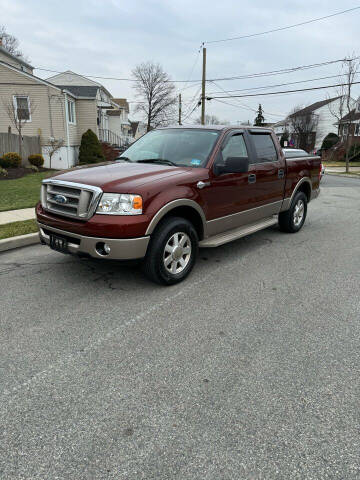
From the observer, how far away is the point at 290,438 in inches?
84.4

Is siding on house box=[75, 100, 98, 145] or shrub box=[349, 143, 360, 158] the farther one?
shrub box=[349, 143, 360, 158]

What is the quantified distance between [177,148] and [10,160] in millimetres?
13151

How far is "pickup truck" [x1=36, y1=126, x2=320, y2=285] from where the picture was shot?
383cm

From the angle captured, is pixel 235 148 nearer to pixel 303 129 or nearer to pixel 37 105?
pixel 37 105

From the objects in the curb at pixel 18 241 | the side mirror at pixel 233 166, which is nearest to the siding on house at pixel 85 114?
the curb at pixel 18 241

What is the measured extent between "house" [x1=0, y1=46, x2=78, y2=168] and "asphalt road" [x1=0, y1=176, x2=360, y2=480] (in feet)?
59.4

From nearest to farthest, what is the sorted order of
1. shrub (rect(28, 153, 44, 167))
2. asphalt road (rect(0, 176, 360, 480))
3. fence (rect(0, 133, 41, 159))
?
1. asphalt road (rect(0, 176, 360, 480))
2. fence (rect(0, 133, 41, 159))
3. shrub (rect(28, 153, 44, 167))

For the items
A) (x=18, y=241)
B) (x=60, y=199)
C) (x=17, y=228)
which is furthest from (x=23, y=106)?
(x=60, y=199)

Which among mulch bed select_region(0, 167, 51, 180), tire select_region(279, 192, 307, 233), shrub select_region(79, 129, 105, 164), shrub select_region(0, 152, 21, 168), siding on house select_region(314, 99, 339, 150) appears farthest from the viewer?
siding on house select_region(314, 99, 339, 150)

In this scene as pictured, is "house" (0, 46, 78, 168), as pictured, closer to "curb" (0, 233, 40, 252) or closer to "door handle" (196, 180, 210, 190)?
"curb" (0, 233, 40, 252)

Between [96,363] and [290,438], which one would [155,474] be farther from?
[96,363]

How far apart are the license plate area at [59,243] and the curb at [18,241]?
184cm

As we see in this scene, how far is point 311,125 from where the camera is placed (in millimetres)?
50969

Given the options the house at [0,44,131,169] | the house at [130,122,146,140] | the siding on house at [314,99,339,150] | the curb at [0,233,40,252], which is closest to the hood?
the curb at [0,233,40,252]
